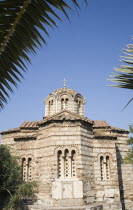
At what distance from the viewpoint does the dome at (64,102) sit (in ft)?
65.5

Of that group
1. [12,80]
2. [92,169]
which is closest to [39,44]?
[12,80]

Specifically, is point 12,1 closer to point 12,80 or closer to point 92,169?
point 12,80

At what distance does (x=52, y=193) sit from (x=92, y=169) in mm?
2916

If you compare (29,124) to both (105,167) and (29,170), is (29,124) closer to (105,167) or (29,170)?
(29,170)

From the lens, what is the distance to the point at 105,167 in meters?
15.1

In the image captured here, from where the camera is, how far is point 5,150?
14148 mm

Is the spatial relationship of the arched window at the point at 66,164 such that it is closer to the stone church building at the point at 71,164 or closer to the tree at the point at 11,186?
the stone church building at the point at 71,164

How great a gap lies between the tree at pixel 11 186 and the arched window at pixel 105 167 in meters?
4.53

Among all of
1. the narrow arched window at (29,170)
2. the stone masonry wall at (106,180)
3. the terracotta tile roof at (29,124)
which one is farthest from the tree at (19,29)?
the terracotta tile roof at (29,124)

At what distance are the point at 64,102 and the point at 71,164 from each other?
7.40 m

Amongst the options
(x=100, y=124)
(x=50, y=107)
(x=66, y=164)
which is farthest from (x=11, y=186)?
(x=100, y=124)

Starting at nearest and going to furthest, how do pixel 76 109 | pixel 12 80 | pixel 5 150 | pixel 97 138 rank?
pixel 12 80, pixel 5 150, pixel 97 138, pixel 76 109

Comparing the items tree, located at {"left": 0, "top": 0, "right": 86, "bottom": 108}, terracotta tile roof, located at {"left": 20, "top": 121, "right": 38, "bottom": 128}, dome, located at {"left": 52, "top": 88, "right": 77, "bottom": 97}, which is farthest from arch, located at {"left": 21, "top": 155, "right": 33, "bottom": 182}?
tree, located at {"left": 0, "top": 0, "right": 86, "bottom": 108}

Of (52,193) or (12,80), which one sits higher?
(12,80)
